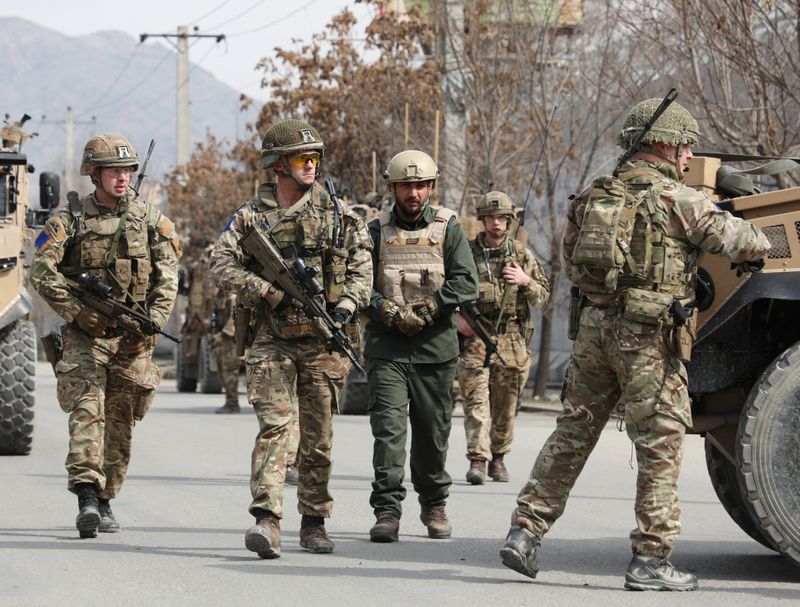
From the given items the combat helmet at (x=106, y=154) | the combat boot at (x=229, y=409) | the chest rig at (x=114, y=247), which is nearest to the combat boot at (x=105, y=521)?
the chest rig at (x=114, y=247)

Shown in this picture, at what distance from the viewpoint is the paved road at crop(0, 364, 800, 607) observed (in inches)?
285

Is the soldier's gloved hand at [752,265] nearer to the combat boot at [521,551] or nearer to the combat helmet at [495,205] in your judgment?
the combat boot at [521,551]

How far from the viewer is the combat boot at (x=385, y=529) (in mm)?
8953

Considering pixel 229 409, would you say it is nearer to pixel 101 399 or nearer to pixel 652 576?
pixel 101 399

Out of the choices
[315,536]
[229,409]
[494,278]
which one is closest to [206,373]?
[229,409]

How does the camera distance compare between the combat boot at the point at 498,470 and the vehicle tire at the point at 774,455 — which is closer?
the vehicle tire at the point at 774,455

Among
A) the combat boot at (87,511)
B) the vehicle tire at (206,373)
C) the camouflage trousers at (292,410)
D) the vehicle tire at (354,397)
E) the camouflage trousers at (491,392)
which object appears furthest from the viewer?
the vehicle tire at (206,373)

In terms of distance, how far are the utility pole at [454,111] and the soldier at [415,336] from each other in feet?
55.1

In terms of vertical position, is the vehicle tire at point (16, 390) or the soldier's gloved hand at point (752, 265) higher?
the soldier's gloved hand at point (752, 265)

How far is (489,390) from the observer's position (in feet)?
42.3

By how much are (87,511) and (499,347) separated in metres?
4.60

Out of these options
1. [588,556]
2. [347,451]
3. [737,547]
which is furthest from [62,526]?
[347,451]

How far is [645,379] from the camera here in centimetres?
733

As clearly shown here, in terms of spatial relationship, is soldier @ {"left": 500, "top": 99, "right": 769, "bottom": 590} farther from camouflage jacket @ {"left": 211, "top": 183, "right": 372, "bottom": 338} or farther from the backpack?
camouflage jacket @ {"left": 211, "top": 183, "right": 372, "bottom": 338}
